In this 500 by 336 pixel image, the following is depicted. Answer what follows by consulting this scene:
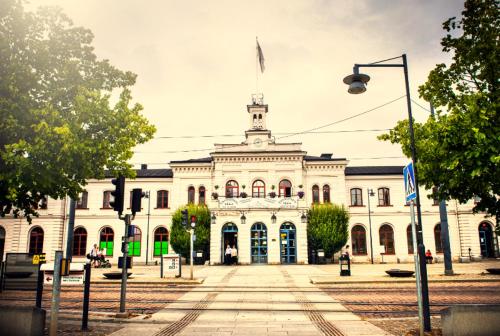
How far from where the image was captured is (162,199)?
122ft

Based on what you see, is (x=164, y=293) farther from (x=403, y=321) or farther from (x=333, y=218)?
(x=333, y=218)

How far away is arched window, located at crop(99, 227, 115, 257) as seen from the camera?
36.2 metres

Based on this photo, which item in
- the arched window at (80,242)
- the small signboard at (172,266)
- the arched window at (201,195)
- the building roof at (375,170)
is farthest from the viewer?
the building roof at (375,170)

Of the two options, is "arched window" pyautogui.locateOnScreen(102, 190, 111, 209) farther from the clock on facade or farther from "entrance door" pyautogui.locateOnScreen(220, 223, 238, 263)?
the clock on facade

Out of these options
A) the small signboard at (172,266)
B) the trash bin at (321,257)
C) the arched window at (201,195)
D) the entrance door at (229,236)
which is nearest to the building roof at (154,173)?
the arched window at (201,195)

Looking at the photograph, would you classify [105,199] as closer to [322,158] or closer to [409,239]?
[322,158]

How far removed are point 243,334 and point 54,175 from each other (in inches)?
225

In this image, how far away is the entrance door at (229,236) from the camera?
108 ft

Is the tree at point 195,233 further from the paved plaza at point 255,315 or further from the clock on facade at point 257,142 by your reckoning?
the paved plaza at point 255,315

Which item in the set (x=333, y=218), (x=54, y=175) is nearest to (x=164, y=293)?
(x=54, y=175)

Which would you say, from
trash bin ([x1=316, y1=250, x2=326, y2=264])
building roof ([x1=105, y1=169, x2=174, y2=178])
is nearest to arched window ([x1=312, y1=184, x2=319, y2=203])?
trash bin ([x1=316, y1=250, x2=326, y2=264])

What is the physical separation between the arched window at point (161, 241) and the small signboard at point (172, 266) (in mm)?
Result: 16161

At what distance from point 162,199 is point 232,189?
24.8 feet

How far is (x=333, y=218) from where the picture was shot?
109 feet
